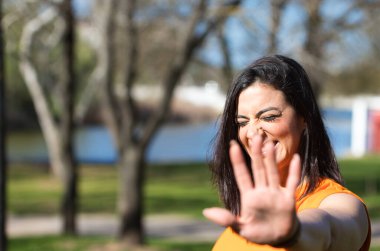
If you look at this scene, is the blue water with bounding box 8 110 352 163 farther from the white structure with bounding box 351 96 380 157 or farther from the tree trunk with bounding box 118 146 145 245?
the tree trunk with bounding box 118 146 145 245

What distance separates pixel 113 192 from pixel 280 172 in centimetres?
1744

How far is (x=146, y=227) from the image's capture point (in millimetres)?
13328

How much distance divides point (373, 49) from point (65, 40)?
7.30 meters

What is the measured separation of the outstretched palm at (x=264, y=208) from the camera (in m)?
1.28

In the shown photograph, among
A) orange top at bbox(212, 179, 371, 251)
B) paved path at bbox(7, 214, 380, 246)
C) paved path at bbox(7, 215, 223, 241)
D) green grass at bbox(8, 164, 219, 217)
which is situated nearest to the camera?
orange top at bbox(212, 179, 371, 251)

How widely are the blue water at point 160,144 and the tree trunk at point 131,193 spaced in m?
20.7

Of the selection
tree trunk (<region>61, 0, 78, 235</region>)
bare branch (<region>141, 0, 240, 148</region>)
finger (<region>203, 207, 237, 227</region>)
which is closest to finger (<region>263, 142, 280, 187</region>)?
finger (<region>203, 207, 237, 227</region>)

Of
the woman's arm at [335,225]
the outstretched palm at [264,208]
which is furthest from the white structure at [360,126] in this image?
the outstretched palm at [264,208]

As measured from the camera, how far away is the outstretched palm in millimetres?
1279

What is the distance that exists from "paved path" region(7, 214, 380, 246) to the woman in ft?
30.8

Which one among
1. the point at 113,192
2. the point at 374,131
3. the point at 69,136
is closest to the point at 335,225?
the point at 69,136

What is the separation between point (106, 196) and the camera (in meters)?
18.2

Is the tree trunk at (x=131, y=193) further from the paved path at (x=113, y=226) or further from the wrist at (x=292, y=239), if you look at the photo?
the wrist at (x=292, y=239)

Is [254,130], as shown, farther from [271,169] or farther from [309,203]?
[271,169]
